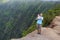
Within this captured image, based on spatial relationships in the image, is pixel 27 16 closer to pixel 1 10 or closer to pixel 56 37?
pixel 1 10

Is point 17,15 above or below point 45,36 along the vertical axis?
above

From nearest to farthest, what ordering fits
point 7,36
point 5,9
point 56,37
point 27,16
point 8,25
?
1. point 56,37
2. point 7,36
3. point 8,25
4. point 27,16
5. point 5,9

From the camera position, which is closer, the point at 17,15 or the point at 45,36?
the point at 45,36

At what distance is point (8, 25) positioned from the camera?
27.9 m

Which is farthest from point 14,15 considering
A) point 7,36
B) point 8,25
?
point 7,36

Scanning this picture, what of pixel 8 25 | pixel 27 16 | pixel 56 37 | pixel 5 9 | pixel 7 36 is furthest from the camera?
pixel 5 9

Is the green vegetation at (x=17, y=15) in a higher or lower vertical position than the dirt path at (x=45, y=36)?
higher

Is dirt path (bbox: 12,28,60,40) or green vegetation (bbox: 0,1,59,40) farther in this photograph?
green vegetation (bbox: 0,1,59,40)

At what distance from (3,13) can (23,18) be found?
319 centimetres

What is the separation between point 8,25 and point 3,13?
407 centimetres

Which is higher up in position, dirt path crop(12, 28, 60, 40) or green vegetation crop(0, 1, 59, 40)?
green vegetation crop(0, 1, 59, 40)

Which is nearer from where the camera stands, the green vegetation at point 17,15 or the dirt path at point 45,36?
the dirt path at point 45,36

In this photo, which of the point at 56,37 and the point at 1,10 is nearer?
A: the point at 56,37

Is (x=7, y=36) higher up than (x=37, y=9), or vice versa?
(x=37, y=9)
